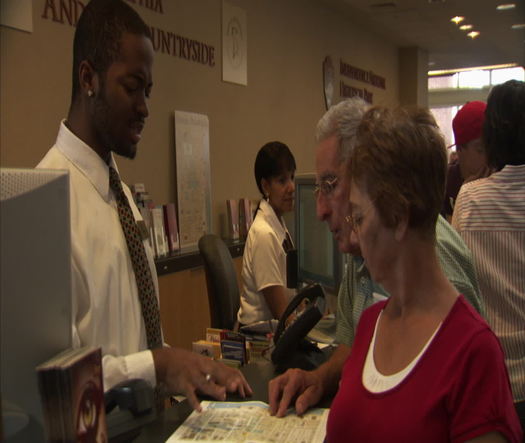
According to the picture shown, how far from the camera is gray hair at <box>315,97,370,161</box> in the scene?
1.60 metres

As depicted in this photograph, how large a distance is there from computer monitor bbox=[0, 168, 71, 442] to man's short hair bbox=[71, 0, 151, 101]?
0.83 metres

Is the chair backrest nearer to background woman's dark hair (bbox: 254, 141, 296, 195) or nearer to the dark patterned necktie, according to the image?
background woman's dark hair (bbox: 254, 141, 296, 195)

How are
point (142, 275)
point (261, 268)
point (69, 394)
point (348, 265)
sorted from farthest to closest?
point (261, 268) < point (348, 265) < point (142, 275) < point (69, 394)

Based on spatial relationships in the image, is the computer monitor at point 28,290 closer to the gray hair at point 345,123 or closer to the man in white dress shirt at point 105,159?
the man in white dress shirt at point 105,159

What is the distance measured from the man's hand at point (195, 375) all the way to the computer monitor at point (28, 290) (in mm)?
594

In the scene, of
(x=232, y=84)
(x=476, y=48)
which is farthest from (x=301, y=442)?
(x=476, y=48)

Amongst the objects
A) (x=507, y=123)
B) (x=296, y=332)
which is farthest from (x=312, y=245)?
(x=296, y=332)

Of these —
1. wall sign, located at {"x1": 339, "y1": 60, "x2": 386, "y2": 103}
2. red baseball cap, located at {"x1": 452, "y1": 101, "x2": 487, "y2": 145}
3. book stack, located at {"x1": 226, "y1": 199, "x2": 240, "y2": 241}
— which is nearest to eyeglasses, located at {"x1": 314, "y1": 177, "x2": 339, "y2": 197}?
red baseball cap, located at {"x1": 452, "y1": 101, "x2": 487, "y2": 145}

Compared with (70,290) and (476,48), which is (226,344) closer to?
(70,290)

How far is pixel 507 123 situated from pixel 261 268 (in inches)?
51.1

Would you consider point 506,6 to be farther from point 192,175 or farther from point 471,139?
point 471,139

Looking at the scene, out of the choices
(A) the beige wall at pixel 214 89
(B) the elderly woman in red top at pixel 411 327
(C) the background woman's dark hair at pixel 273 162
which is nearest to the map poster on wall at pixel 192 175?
(A) the beige wall at pixel 214 89

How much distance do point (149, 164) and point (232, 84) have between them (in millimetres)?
1353

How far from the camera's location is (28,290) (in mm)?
766
